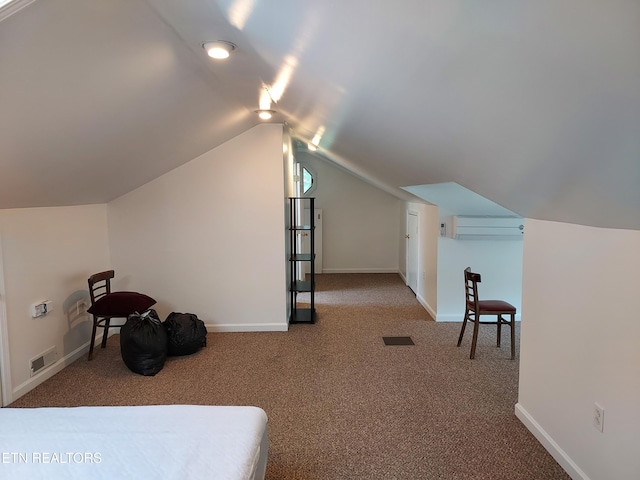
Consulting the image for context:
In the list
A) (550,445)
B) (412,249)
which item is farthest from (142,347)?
(412,249)

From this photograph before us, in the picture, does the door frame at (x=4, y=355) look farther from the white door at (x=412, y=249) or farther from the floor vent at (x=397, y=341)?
the white door at (x=412, y=249)

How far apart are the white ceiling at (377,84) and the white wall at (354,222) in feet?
14.4

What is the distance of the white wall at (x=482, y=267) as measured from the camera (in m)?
4.57

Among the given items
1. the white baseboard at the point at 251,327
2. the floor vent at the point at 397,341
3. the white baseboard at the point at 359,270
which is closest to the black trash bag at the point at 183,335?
the white baseboard at the point at 251,327

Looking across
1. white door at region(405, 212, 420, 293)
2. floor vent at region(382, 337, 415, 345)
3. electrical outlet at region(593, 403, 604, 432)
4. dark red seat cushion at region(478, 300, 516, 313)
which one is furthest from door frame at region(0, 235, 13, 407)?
white door at region(405, 212, 420, 293)

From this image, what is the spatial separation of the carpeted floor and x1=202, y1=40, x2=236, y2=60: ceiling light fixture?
7.09 ft

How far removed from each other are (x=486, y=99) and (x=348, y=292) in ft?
16.3

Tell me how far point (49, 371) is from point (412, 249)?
4.57 m

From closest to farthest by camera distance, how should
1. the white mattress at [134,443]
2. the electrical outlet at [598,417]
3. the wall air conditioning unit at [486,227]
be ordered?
the white mattress at [134,443] < the electrical outlet at [598,417] < the wall air conditioning unit at [486,227]

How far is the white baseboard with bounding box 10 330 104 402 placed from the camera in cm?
297

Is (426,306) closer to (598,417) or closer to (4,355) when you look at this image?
(598,417)

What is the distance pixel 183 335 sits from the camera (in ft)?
12.1

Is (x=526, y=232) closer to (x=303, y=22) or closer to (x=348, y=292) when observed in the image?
(x=303, y=22)

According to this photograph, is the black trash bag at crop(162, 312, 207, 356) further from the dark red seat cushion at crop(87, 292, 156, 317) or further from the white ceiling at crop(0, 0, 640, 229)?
the white ceiling at crop(0, 0, 640, 229)
